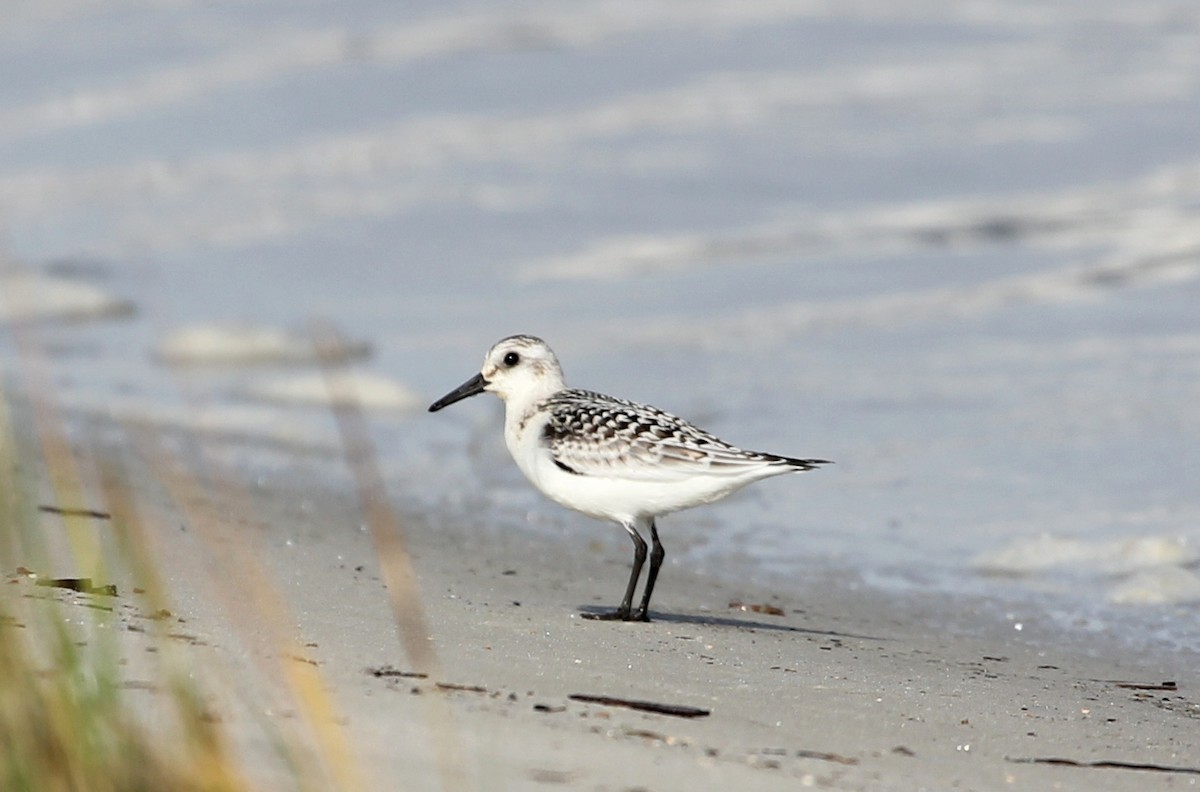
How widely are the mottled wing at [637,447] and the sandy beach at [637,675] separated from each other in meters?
0.43

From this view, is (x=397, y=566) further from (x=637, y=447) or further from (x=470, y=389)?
(x=470, y=389)

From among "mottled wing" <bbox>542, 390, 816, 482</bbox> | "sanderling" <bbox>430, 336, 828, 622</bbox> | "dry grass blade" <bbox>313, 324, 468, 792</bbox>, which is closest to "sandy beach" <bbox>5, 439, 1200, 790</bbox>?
"dry grass blade" <bbox>313, 324, 468, 792</bbox>

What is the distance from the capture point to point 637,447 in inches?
206

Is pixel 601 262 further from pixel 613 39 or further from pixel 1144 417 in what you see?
pixel 613 39

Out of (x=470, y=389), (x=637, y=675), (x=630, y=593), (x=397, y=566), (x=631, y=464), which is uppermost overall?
(x=470, y=389)

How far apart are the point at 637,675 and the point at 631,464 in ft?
4.31

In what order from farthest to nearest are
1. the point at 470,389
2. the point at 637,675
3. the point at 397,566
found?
1. the point at 470,389
2. the point at 637,675
3. the point at 397,566

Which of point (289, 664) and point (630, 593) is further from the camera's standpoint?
point (630, 593)

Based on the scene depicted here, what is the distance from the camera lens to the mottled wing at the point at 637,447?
16.8 ft

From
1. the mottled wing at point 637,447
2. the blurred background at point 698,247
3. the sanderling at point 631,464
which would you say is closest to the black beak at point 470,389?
the sanderling at point 631,464

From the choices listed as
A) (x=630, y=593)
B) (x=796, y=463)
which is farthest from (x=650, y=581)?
(x=796, y=463)

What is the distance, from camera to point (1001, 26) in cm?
1761

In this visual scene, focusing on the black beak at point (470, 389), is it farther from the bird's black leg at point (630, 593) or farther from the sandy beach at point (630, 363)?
the bird's black leg at point (630, 593)

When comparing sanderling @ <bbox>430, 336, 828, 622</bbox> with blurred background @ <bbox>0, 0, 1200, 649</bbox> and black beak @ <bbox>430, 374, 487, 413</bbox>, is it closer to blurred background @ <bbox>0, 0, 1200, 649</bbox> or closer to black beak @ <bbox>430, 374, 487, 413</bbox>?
black beak @ <bbox>430, 374, 487, 413</bbox>
